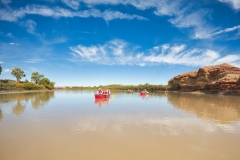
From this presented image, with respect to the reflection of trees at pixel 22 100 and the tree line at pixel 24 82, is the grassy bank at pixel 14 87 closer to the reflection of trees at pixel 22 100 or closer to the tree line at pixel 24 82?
the tree line at pixel 24 82

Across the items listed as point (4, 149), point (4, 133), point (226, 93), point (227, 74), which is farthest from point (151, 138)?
point (227, 74)

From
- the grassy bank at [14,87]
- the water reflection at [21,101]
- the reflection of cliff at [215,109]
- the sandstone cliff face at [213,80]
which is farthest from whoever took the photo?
the grassy bank at [14,87]

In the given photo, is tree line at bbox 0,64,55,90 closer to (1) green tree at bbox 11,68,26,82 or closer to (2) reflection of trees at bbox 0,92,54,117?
(1) green tree at bbox 11,68,26,82

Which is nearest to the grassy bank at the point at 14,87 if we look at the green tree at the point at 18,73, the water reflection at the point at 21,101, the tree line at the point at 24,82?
the tree line at the point at 24,82

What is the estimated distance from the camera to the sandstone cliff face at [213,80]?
36.0 m

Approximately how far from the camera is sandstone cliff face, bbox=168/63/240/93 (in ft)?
118

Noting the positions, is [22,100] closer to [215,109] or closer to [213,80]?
[215,109]

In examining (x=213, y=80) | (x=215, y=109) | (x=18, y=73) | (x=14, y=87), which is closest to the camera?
(x=215, y=109)

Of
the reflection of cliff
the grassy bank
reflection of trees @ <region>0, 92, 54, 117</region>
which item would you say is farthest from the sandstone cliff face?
the grassy bank

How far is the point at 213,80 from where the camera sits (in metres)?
45.4

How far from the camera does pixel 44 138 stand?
21.4ft

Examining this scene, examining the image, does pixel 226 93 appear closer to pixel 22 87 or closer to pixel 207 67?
pixel 207 67

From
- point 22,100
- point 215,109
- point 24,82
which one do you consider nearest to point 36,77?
point 24,82

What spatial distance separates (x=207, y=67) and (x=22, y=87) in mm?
72343
